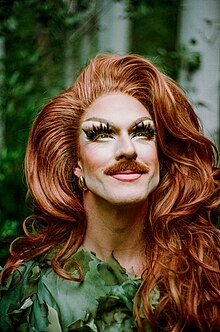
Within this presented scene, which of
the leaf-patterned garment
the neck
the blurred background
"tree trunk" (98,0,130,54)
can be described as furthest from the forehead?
"tree trunk" (98,0,130,54)

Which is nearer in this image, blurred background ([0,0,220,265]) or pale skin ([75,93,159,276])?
pale skin ([75,93,159,276])

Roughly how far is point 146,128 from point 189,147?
0.17 meters

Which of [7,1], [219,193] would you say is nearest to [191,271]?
[219,193]

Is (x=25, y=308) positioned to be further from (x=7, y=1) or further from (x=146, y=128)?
(x=7, y=1)

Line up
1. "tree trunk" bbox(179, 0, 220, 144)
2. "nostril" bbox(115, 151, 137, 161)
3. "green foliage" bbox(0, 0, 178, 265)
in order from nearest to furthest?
"nostril" bbox(115, 151, 137, 161) < "green foliage" bbox(0, 0, 178, 265) < "tree trunk" bbox(179, 0, 220, 144)

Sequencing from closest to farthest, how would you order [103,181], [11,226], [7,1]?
1. [103,181]
2. [11,226]
3. [7,1]

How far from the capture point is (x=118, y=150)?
6.40 feet

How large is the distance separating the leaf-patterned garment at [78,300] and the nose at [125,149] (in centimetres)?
31

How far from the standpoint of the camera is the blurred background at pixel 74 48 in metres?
2.98

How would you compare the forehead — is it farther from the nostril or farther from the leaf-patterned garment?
the leaf-patterned garment

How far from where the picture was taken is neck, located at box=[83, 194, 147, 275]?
2.04 m

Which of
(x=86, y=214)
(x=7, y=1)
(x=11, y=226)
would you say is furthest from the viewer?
(x=7, y=1)

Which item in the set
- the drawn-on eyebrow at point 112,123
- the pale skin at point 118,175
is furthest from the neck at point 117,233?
the drawn-on eyebrow at point 112,123

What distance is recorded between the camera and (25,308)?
204 cm
